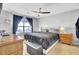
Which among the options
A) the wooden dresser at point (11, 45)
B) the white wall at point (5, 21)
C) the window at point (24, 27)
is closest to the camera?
the wooden dresser at point (11, 45)

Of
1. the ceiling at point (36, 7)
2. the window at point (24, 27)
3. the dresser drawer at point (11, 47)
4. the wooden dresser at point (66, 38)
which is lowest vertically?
the dresser drawer at point (11, 47)

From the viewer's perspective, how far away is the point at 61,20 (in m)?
1.67

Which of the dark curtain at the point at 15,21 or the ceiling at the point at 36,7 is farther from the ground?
the ceiling at the point at 36,7

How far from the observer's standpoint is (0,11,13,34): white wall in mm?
1541

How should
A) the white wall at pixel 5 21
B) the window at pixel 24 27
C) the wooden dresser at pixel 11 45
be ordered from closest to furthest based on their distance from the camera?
the wooden dresser at pixel 11 45 < the white wall at pixel 5 21 < the window at pixel 24 27

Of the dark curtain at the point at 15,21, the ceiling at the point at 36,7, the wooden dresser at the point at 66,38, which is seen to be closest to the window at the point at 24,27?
the dark curtain at the point at 15,21

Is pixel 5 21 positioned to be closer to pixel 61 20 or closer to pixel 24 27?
pixel 24 27

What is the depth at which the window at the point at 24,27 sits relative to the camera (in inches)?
65.8

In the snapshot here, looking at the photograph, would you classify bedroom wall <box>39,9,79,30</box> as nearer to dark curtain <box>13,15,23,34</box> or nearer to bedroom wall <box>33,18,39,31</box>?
bedroom wall <box>33,18,39,31</box>

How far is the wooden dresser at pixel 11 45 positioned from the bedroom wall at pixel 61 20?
439mm

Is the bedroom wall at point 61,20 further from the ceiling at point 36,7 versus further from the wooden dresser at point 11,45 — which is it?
the wooden dresser at point 11,45

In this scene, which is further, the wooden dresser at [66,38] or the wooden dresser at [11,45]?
the wooden dresser at [66,38]

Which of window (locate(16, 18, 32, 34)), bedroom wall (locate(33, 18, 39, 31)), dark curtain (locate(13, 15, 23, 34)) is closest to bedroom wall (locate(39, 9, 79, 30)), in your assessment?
bedroom wall (locate(33, 18, 39, 31))
